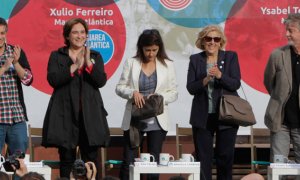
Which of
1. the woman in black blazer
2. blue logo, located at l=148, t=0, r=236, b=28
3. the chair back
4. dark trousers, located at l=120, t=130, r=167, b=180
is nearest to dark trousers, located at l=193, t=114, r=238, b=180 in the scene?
the woman in black blazer

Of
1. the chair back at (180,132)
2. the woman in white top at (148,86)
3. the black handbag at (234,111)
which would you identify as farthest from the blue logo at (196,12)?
the black handbag at (234,111)

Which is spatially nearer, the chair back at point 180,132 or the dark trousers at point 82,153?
the dark trousers at point 82,153

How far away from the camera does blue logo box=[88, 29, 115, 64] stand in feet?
37.1

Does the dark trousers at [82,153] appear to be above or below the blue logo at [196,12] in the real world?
below

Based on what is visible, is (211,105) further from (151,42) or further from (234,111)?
(151,42)

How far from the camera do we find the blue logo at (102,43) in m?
11.3

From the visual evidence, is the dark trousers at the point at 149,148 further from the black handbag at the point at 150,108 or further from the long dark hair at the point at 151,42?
the long dark hair at the point at 151,42

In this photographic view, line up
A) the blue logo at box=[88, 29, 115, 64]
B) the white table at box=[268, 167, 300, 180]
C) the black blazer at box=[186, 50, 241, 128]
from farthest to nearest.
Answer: the blue logo at box=[88, 29, 115, 64]
the black blazer at box=[186, 50, 241, 128]
the white table at box=[268, 167, 300, 180]

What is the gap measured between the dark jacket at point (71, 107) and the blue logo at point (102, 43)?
1.61m

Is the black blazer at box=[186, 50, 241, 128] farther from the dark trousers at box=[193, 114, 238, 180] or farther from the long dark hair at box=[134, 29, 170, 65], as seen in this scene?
the long dark hair at box=[134, 29, 170, 65]

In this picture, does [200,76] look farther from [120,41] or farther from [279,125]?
[120,41]

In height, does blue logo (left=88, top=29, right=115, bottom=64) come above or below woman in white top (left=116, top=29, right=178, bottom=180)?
above

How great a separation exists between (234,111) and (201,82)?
426 mm

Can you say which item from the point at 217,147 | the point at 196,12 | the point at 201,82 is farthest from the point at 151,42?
the point at 196,12
